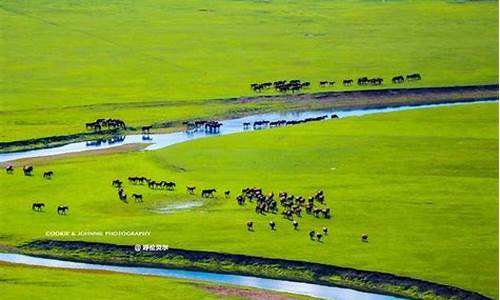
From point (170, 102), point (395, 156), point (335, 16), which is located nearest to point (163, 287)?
point (395, 156)

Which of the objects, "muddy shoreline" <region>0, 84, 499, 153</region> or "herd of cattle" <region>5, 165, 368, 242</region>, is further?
"muddy shoreline" <region>0, 84, 499, 153</region>

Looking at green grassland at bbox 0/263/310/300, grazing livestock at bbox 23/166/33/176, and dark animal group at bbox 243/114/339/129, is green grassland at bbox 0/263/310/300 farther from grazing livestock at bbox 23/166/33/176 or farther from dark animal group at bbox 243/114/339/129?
dark animal group at bbox 243/114/339/129

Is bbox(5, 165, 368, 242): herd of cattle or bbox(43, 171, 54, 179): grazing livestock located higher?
bbox(43, 171, 54, 179): grazing livestock

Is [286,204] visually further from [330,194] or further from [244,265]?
[244,265]

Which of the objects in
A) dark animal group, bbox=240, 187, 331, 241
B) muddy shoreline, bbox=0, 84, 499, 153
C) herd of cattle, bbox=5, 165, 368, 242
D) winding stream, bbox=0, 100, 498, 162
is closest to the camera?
herd of cattle, bbox=5, 165, 368, 242

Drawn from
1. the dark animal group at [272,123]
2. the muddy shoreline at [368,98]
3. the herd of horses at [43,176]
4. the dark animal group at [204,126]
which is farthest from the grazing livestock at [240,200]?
the muddy shoreline at [368,98]

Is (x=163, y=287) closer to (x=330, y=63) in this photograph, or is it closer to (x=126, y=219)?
(x=126, y=219)

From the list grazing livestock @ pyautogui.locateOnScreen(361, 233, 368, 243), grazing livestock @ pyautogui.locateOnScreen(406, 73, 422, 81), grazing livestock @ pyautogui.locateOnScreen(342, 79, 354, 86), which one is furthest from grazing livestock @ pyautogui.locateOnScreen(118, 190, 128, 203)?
grazing livestock @ pyautogui.locateOnScreen(406, 73, 422, 81)

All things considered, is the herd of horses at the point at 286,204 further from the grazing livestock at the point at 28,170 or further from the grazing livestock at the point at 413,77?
the grazing livestock at the point at 413,77
